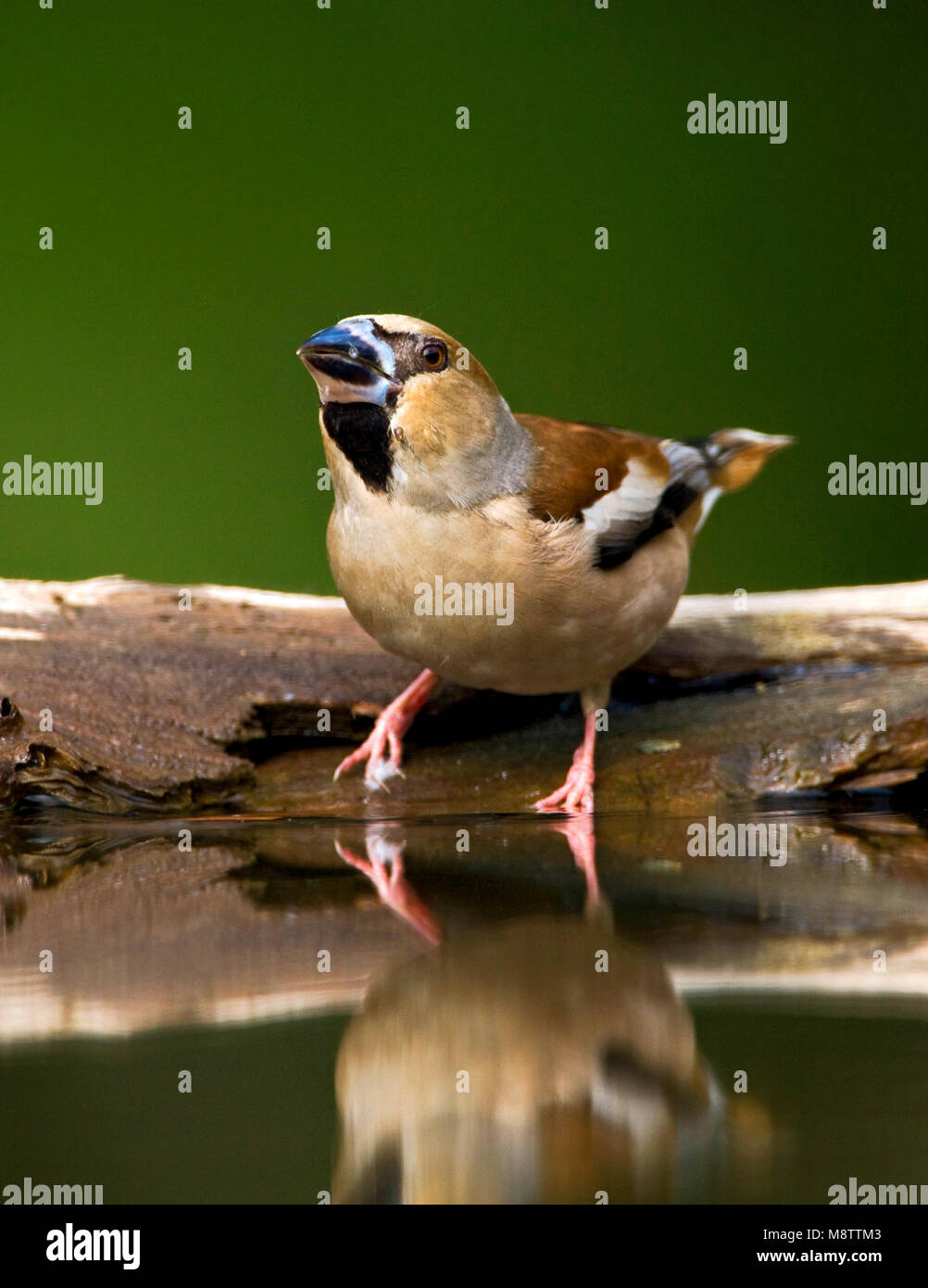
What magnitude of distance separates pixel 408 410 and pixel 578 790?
2.63ft

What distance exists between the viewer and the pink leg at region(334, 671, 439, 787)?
2.54 metres

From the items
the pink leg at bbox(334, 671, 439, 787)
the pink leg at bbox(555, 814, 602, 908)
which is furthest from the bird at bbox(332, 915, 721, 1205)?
the pink leg at bbox(334, 671, 439, 787)

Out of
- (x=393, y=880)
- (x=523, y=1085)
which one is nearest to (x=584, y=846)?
(x=393, y=880)

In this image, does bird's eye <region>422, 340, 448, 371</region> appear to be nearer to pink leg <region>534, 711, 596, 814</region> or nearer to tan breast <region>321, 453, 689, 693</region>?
tan breast <region>321, 453, 689, 693</region>

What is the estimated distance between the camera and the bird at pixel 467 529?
2.20 meters

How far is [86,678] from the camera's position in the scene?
2.52 m

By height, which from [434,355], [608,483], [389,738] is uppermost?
[434,355]

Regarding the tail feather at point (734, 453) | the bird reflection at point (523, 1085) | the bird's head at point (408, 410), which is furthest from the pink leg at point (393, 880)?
the tail feather at point (734, 453)

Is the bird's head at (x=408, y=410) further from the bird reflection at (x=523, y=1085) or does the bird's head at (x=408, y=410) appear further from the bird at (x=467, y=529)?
the bird reflection at (x=523, y=1085)

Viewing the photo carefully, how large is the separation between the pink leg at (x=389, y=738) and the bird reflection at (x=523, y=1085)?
1182mm

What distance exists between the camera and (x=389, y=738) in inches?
102

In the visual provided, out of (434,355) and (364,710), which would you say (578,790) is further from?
(434,355)

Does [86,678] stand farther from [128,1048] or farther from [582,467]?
[128,1048]
